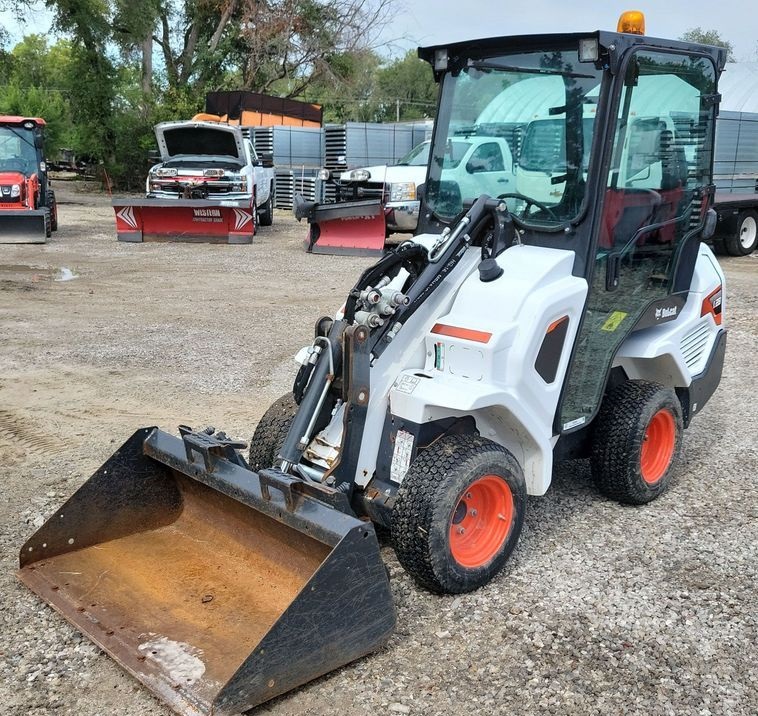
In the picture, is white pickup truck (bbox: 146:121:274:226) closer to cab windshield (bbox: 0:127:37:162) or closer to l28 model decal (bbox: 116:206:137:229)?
l28 model decal (bbox: 116:206:137:229)

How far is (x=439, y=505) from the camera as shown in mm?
3461

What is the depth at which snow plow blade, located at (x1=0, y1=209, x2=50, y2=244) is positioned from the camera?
1462 centimetres

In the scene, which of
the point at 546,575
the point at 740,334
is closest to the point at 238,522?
the point at 546,575

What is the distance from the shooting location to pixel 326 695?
3.02 m

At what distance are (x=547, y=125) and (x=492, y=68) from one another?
451 mm

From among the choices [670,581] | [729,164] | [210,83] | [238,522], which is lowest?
[670,581]

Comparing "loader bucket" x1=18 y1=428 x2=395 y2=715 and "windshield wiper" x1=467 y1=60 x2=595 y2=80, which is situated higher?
"windshield wiper" x1=467 y1=60 x2=595 y2=80

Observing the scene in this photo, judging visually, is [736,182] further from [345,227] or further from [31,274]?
[31,274]

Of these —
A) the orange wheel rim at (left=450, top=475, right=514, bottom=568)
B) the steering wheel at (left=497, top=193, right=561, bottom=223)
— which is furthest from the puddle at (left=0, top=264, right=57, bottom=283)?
the orange wheel rim at (left=450, top=475, right=514, bottom=568)

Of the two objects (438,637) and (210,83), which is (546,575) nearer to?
(438,637)

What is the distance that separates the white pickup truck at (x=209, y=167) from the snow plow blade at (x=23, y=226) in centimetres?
221

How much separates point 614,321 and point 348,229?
1024cm

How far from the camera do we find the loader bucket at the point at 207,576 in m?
2.92

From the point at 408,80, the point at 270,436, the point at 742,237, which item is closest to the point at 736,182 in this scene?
the point at 742,237
